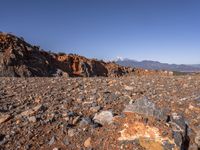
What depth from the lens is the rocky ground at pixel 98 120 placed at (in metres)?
6.05

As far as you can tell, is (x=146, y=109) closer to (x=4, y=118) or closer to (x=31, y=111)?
(x=31, y=111)

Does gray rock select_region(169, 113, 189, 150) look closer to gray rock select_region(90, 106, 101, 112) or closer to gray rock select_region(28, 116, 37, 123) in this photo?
gray rock select_region(90, 106, 101, 112)

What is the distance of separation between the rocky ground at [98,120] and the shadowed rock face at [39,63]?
17614 mm

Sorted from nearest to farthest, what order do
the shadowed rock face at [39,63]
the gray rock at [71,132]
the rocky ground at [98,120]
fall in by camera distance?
1. the rocky ground at [98,120]
2. the gray rock at [71,132]
3. the shadowed rock face at [39,63]

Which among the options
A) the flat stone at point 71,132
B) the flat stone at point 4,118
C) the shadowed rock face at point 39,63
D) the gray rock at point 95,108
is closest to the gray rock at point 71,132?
the flat stone at point 71,132

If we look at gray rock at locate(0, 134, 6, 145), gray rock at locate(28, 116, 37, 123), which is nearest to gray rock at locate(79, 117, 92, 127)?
gray rock at locate(28, 116, 37, 123)

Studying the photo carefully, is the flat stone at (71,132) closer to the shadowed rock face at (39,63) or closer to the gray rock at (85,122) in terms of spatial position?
the gray rock at (85,122)

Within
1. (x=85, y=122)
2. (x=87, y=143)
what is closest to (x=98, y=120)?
(x=85, y=122)

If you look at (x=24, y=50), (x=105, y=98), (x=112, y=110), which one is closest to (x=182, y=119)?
(x=112, y=110)

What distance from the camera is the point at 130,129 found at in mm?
6258

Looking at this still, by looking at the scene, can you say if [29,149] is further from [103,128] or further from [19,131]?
[103,128]

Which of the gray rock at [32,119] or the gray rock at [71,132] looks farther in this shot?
the gray rock at [32,119]

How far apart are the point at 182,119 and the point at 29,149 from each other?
3603 millimetres

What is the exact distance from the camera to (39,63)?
31.0m
